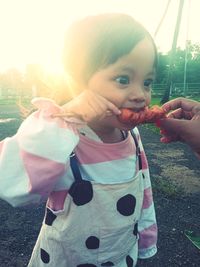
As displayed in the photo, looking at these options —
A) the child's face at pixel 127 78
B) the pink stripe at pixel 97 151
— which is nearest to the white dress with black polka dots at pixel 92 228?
the pink stripe at pixel 97 151

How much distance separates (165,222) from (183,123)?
210cm

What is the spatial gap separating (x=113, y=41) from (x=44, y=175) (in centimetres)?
64

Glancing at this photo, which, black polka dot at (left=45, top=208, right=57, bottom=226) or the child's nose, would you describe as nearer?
the child's nose

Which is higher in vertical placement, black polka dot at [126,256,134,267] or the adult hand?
the adult hand

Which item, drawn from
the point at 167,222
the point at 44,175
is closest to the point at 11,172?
the point at 44,175

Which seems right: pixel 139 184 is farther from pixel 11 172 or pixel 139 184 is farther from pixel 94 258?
pixel 11 172

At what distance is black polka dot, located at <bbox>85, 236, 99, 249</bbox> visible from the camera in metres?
1.57

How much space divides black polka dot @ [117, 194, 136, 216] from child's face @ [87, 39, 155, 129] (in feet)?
1.28

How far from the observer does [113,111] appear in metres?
1.35

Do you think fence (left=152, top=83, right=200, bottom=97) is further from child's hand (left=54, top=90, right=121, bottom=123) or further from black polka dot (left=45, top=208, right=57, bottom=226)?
child's hand (left=54, top=90, right=121, bottom=123)

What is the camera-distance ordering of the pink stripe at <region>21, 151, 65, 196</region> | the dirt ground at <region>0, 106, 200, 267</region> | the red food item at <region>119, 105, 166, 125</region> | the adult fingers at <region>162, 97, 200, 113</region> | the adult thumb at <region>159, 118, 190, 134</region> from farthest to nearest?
the dirt ground at <region>0, 106, 200, 267</region>, the adult fingers at <region>162, 97, 200, 113</region>, the adult thumb at <region>159, 118, 190, 134</region>, the red food item at <region>119, 105, 166, 125</region>, the pink stripe at <region>21, 151, 65, 196</region>

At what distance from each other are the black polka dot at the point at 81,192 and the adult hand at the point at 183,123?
481mm

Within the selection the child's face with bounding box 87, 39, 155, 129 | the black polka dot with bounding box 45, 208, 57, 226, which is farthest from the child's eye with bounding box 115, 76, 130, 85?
the black polka dot with bounding box 45, 208, 57, 226

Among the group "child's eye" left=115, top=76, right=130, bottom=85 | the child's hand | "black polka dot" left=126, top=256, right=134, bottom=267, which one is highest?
"child's eye" left=115, top=76, right=130, bottom=85
